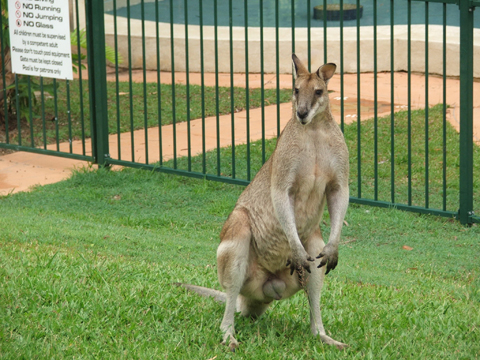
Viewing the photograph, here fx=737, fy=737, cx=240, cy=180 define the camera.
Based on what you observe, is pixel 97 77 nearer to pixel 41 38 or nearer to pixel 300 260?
pixel 41 38

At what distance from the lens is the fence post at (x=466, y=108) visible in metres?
6.46

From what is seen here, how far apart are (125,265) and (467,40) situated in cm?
358

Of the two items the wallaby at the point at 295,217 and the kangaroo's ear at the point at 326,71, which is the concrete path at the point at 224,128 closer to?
the wallaby at the point at 295,217

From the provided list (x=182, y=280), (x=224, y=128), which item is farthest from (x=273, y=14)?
(x=182, y=280)

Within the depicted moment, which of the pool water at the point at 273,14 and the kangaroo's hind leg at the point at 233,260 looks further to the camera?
the pool water at the point at 273,14

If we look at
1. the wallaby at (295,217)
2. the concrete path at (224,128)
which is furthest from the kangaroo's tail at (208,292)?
the concrete path at (224,128)

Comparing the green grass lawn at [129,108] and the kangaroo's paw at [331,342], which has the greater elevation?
the green grass lawn at [129,108]

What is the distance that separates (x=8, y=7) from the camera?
27.8 ft

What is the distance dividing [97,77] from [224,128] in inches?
79.1

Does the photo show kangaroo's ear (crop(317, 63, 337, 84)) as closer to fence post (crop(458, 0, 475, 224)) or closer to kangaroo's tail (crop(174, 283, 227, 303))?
kangaroo's tail (crop(174, 283, 227, 303))

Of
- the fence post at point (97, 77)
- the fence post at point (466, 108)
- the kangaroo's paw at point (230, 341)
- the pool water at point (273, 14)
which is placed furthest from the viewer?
the pool water at point (273, 14)

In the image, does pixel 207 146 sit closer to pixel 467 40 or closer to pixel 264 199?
pixel 467 40

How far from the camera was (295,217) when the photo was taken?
3.96 meters

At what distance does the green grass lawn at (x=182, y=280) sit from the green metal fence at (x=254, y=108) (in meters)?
0.60
